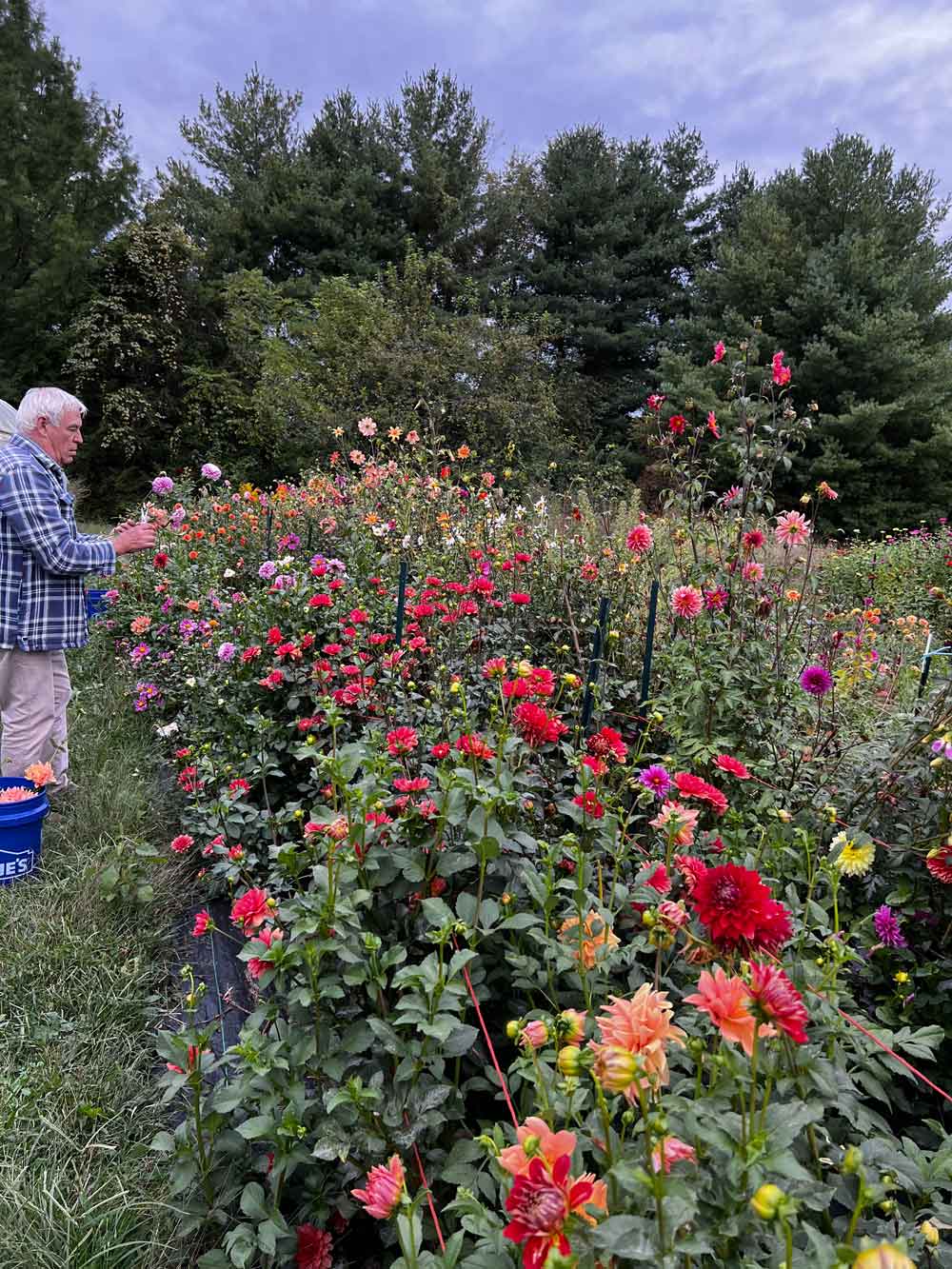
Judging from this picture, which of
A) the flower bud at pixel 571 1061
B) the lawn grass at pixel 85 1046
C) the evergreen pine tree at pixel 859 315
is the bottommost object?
the lawn grass at pixel 85 1046

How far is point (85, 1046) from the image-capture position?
1475mm

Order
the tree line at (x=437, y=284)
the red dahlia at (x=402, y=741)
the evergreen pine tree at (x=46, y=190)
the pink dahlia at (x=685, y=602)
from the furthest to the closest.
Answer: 1. the evergreen pine tree at (x=46, y=190)
2. the tree line at (x=437, y=284)
3. the pink dahlia at (x=685, y=602)
4. the red dahlia at (x=402, y=741)

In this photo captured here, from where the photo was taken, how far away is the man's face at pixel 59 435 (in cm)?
232

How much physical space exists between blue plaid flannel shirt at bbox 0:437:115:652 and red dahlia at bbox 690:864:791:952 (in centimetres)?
225

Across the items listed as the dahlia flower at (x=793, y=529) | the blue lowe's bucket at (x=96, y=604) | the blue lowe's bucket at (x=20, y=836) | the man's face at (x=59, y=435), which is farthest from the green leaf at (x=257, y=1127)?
the blue lowe's bucket at (x=96, y=604)

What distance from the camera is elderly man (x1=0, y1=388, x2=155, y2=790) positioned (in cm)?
221

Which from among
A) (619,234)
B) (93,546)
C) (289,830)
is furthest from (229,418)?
(289,830)

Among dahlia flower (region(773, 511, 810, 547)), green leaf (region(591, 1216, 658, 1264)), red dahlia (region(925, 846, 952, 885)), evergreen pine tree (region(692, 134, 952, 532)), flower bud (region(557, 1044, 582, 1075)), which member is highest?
evergreen pine tree (region(692, 134, 952, 532))

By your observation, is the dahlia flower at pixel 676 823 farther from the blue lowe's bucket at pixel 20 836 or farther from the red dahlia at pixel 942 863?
the blue lowe's bucket at pixel 20 836

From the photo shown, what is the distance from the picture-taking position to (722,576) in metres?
2.04

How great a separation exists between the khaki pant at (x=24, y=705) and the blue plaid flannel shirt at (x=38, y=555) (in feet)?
0.23

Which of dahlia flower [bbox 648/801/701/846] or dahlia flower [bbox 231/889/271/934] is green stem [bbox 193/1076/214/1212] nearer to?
dahlia flower [bbox 231/889/271/934]

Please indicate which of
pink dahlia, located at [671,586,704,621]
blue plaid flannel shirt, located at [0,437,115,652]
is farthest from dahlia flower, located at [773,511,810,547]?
blue plaid flannel shirt, located at [0,437,115,652]

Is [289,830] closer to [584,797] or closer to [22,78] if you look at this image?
[584,797]
